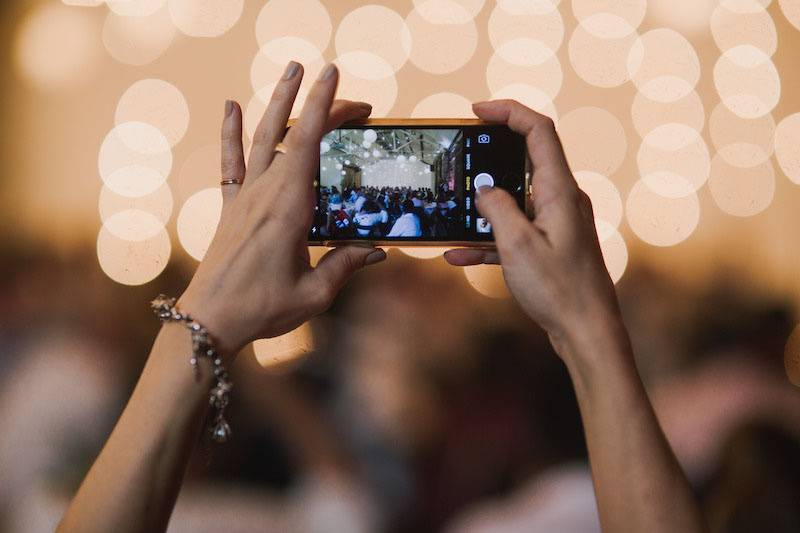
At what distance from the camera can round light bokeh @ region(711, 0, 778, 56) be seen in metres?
0.83

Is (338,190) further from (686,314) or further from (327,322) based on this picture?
(686,314)

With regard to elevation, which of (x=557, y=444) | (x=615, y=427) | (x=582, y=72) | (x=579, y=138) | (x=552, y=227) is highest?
(x=582, y=72)

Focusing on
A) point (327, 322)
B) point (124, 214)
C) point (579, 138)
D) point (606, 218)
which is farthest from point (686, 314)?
point (124, 214)

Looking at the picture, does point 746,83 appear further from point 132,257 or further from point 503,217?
point 132,257

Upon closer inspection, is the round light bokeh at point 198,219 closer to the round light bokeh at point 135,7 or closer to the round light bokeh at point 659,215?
the round light bokeh at point 135,7

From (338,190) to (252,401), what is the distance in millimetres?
388

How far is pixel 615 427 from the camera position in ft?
1.63

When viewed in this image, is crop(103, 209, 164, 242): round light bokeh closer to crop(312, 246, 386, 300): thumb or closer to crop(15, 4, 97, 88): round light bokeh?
crop(15, 4, 97, 88): round light bokeh

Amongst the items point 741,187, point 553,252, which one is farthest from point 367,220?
point 741,187

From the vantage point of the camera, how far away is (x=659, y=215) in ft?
2.73

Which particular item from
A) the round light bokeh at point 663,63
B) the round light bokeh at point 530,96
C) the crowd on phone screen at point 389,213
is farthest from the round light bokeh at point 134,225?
the round light bokeh at point 663,63

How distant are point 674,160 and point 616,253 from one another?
0.17 meters

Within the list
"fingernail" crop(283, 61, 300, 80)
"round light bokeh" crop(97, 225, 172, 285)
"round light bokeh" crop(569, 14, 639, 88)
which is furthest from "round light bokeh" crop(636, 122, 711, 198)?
"round light bokeh" crop(97, 225, 172, 285)

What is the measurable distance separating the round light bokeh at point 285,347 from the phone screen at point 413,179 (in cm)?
22
